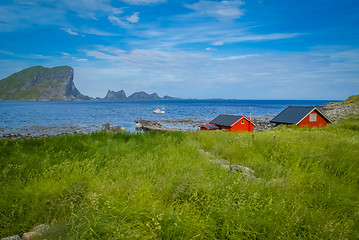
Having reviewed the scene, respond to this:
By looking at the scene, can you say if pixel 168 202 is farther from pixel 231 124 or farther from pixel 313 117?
pixel 313 117

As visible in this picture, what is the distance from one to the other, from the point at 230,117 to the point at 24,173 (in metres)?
26.1

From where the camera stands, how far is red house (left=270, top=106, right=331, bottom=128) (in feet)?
78.6

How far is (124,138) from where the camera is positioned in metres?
9.12

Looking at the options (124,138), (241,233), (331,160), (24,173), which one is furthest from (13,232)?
(331,160)

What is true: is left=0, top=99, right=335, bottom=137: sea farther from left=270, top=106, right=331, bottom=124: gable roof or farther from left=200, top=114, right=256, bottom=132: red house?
left=270, top=106, right=331, bottom=124: gable roof

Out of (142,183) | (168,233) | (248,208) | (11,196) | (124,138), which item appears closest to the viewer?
(168,233)

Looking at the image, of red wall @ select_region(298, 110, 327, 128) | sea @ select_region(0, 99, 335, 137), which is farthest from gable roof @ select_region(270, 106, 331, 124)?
sea @ select_region(0, 99, 335, 137)

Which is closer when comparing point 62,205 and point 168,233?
point 168,233

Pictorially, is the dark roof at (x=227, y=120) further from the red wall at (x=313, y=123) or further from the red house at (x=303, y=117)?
the red wall at (x=313, y=123)

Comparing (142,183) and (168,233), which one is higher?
(142,183)

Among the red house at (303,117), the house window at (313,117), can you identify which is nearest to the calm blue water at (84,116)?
the red house at (303,117)

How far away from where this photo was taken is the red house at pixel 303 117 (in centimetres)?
2396

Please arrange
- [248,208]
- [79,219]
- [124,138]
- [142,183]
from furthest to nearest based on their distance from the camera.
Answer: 1. [124,138]
2. [142,183]
3. [248,208]
4. [79,219]

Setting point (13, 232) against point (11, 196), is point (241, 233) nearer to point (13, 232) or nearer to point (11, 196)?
point (13, 232)
